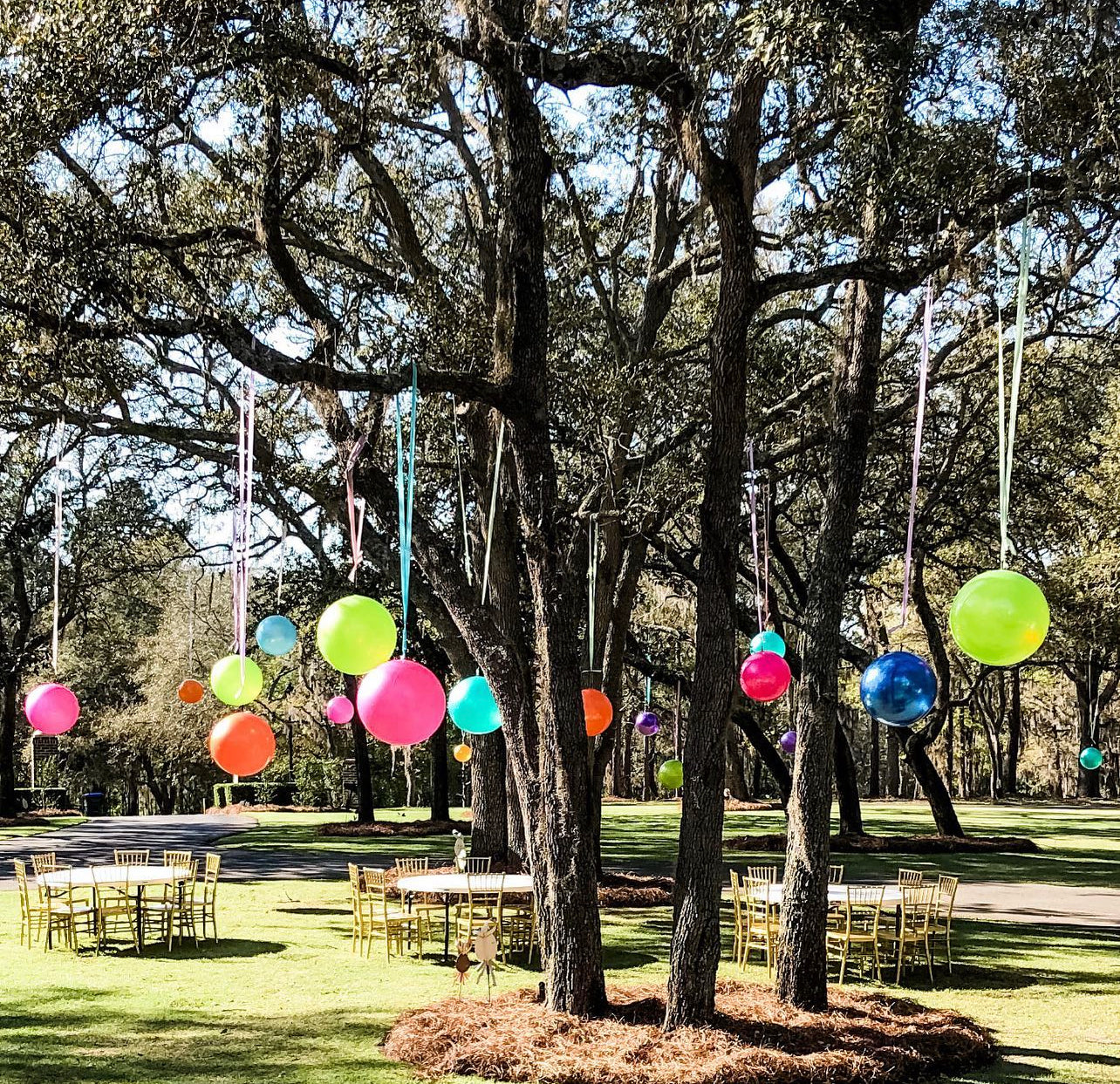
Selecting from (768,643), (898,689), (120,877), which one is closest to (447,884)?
(120,877)

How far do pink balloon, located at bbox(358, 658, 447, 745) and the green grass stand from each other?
21.8 m

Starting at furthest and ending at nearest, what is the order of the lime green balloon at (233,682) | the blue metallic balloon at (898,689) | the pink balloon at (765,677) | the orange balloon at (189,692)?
the orange balloon at (189,692) < the pink balloon at (765,677) < the lime green balloon at (233,682) < the blue metallic balloon at (898,689)

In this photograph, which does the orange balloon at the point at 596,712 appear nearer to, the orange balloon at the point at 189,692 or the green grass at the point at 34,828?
the orange balloon at the point at 189,692

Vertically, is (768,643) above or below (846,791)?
above

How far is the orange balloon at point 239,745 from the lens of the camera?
9.28 metres

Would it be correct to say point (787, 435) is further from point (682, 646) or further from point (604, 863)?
point (682, 646)

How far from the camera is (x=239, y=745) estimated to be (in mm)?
9312

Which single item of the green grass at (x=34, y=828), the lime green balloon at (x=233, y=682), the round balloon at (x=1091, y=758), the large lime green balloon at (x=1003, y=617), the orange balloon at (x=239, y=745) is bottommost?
the green grass at (x=34, y=828)

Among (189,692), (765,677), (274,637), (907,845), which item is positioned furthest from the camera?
(907,845)

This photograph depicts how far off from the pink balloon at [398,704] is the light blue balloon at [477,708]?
2.07 m

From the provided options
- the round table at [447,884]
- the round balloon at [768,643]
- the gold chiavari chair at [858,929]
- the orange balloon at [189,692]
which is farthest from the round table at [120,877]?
the round balloon at [768,643]

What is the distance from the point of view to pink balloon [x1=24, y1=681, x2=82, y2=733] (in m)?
11.4

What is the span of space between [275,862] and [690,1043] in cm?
1498

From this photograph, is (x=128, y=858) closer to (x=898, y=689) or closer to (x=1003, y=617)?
(x=898, y=689)
